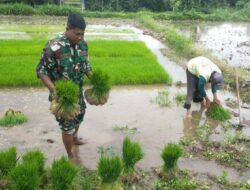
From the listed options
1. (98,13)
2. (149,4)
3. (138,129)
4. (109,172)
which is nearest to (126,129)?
(138,129)

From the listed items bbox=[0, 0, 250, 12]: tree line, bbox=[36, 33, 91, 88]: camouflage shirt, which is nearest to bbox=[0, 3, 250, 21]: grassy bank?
bbox=[0, 0, 250, 12]: tree line

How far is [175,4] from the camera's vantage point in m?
29.1

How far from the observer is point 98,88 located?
458 cm

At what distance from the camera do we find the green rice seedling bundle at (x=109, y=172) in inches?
→ 143

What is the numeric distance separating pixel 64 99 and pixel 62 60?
517mm

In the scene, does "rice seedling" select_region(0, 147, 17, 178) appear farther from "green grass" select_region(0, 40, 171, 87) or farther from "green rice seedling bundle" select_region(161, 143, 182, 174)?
"green grass" select_region(0, 40, 171, 87)

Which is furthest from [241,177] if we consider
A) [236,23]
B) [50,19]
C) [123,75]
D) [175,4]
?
[175,4]

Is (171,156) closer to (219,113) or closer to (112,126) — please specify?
(112,126)

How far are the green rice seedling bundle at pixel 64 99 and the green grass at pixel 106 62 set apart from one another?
3.35m

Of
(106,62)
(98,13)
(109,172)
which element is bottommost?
(109,172)

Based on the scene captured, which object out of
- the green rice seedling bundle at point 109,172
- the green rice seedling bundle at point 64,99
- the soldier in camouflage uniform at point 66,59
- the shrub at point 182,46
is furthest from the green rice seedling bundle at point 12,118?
the shrub at point 182,46

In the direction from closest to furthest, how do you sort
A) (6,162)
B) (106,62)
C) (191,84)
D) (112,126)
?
(6,162)
(112,126)
(191,84)
(106,62)

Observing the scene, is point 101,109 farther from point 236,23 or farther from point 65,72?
point 236,23

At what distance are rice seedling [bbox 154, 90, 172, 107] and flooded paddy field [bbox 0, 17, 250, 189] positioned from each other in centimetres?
9
